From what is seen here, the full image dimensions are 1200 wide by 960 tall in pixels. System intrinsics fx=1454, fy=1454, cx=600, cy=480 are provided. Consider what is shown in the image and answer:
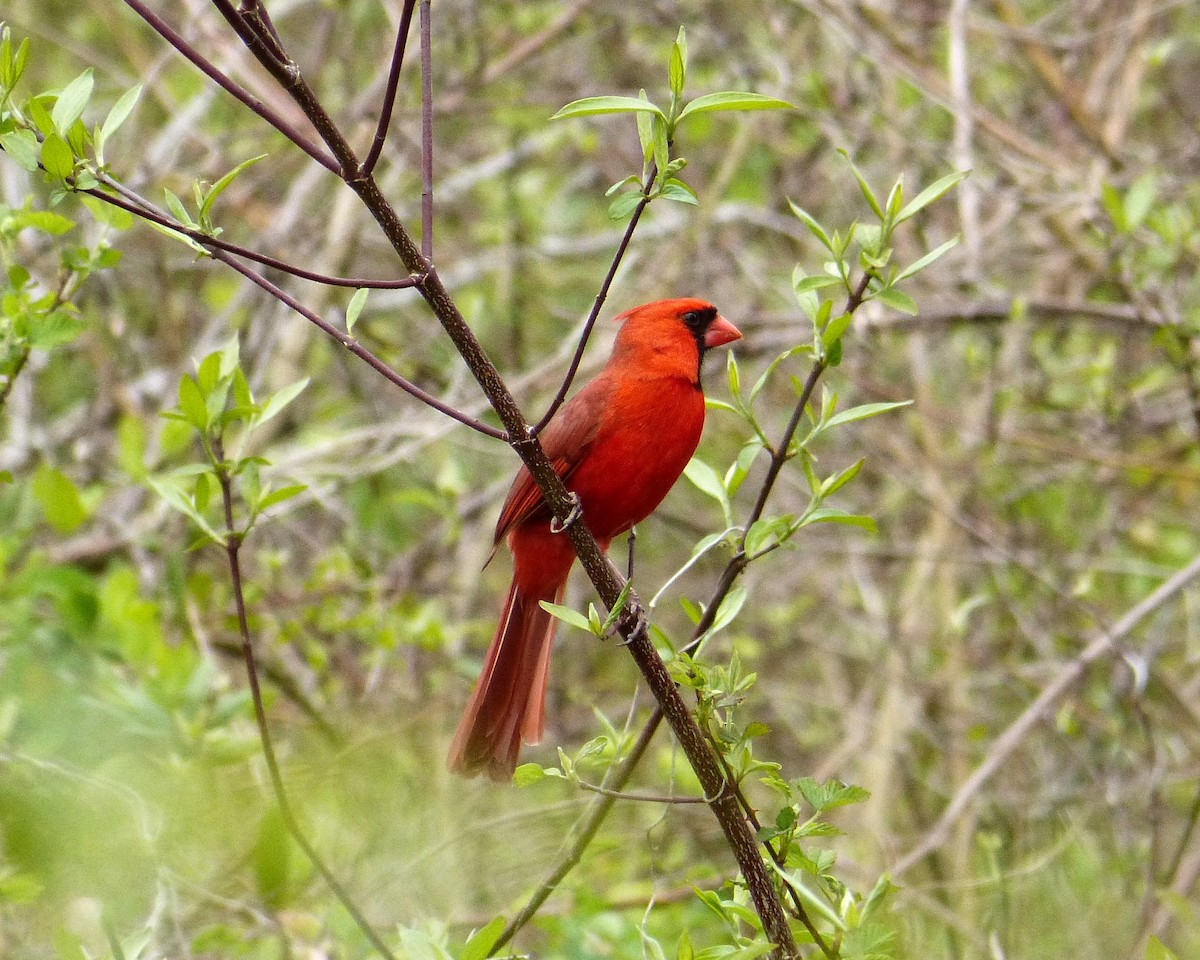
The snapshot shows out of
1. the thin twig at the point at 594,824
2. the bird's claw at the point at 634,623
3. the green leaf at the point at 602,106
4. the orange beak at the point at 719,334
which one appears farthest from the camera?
the orange beak at the point at 719,334

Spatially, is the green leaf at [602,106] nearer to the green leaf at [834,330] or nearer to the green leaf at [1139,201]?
the green leaf at [834,330]

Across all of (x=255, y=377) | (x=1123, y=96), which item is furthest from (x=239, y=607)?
(x=1123, y=96)

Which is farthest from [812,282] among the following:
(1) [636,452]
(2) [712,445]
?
(2) [712,445]

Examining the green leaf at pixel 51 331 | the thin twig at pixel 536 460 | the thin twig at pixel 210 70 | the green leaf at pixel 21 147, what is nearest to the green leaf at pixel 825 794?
the thin twig at pixel 536 460

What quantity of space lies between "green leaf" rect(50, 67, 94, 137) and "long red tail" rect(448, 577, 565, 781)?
1419 mm

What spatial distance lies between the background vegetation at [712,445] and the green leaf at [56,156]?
1.27m

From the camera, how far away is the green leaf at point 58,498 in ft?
→ 10.3

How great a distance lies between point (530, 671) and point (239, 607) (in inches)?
42.7

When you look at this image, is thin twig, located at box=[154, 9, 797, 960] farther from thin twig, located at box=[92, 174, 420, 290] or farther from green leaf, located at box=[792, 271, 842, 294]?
green leaf, located at box=[792, 271, 842, 294]

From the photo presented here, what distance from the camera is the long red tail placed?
2812 mm

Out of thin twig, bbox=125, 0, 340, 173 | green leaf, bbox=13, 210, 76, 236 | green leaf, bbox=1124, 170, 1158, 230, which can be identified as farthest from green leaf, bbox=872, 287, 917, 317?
green leaf, bbox=1124, 170, 1158, 230

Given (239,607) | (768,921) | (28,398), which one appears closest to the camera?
(768,921)

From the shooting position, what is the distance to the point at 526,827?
2.96 meters

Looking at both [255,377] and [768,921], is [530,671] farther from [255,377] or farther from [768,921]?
[255,377]
